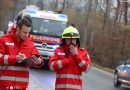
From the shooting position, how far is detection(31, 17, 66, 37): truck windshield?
23.0m

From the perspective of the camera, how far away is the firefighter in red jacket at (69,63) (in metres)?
6.07

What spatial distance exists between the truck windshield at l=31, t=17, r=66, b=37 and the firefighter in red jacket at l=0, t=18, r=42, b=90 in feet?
55.7

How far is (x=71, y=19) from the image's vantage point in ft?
216

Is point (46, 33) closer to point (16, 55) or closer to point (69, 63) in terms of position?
point (69, 63)

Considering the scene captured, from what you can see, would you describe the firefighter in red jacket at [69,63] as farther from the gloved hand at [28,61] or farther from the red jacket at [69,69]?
the gloved hand at [28,61]

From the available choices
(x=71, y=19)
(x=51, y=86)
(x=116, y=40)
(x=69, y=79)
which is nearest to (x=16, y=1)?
(x=71, y=19)

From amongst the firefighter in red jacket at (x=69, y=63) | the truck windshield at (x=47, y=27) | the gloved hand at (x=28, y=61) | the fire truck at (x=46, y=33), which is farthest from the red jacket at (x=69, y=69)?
the truck windshield at (x=47, y=27)

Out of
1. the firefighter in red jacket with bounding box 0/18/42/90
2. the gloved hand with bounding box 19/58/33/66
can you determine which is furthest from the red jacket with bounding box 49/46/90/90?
the gloved hand with bounding box 19/58/33/66

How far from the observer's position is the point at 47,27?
23.2 m

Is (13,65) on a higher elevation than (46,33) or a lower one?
higher

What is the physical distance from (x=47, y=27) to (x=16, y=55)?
57.6 feet

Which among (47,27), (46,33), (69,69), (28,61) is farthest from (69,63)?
(47,27)

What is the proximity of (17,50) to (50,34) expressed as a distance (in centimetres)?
1710

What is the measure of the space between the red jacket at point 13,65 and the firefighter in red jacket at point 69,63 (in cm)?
44
